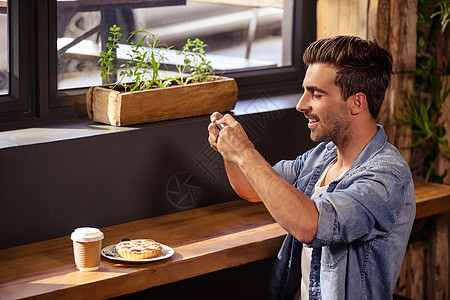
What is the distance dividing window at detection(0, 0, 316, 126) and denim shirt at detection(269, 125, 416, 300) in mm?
1146

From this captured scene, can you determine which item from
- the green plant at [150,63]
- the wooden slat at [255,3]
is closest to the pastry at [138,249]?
the green plant at [150,63]

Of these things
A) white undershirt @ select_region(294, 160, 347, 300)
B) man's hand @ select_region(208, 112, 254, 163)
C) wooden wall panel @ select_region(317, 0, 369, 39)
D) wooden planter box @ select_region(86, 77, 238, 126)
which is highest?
wooden wall panel @ select_region(317, 0, 369, 39)

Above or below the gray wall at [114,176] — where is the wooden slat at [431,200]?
below

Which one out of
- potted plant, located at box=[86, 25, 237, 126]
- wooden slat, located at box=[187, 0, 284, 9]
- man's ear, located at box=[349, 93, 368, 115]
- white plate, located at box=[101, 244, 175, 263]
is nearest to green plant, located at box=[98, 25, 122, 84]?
potted plant, located at box=[86, 25, 237, 126]

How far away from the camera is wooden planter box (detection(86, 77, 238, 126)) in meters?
2.47

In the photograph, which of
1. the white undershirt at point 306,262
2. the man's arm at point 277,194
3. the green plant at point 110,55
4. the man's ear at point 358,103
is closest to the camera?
the man's arm at point 277,194

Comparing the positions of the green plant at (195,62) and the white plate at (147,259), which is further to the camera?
the green plant at (195,62)

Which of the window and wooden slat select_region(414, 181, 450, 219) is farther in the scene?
wooden slat select_region(414, 181, 450, 219)

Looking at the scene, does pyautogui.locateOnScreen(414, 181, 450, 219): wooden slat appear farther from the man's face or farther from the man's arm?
the man's arm

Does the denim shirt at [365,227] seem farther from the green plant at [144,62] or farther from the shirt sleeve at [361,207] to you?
the green plant at [144,62]

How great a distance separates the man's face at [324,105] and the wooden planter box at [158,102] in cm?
66

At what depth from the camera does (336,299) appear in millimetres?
2014

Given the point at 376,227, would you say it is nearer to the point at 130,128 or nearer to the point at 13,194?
the point at 130,128

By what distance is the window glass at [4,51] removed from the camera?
2.46m
